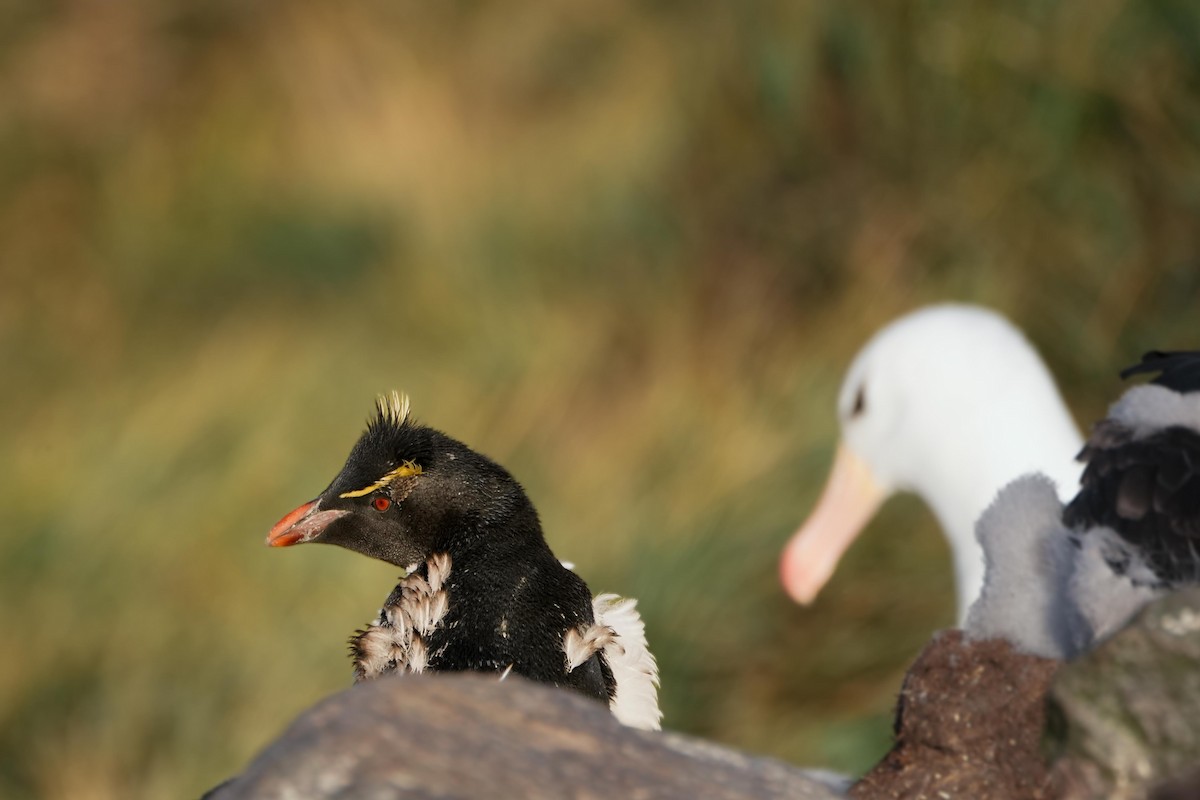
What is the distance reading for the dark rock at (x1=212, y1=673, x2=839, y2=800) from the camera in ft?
4.77

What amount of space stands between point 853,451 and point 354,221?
13.0 feet

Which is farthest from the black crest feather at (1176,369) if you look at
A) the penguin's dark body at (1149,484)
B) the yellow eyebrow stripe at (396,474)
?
the yellow eyebrow stripe at (396,474)

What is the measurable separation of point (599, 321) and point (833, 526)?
2.16m

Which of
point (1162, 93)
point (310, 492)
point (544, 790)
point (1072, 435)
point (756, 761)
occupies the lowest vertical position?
point (544, 790)

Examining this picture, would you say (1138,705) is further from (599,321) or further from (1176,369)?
(599,321)

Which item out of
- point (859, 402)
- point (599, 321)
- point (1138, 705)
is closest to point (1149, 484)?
point (1138, 705)

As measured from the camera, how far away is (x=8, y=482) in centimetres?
615

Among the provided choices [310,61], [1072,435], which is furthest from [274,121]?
[1072,435]

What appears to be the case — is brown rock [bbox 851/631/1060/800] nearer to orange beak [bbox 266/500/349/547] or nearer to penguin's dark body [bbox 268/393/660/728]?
penguin's dark body [bbox 268/393/660/728]

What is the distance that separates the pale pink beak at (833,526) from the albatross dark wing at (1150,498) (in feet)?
8.13

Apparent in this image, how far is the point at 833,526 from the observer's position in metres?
4.56

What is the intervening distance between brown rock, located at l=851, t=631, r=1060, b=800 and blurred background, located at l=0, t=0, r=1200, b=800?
8.32 ft

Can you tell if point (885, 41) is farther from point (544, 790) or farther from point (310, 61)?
point (544, 790)

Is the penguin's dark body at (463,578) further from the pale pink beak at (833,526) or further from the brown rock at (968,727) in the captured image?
the pale pink beak at (833,526)
